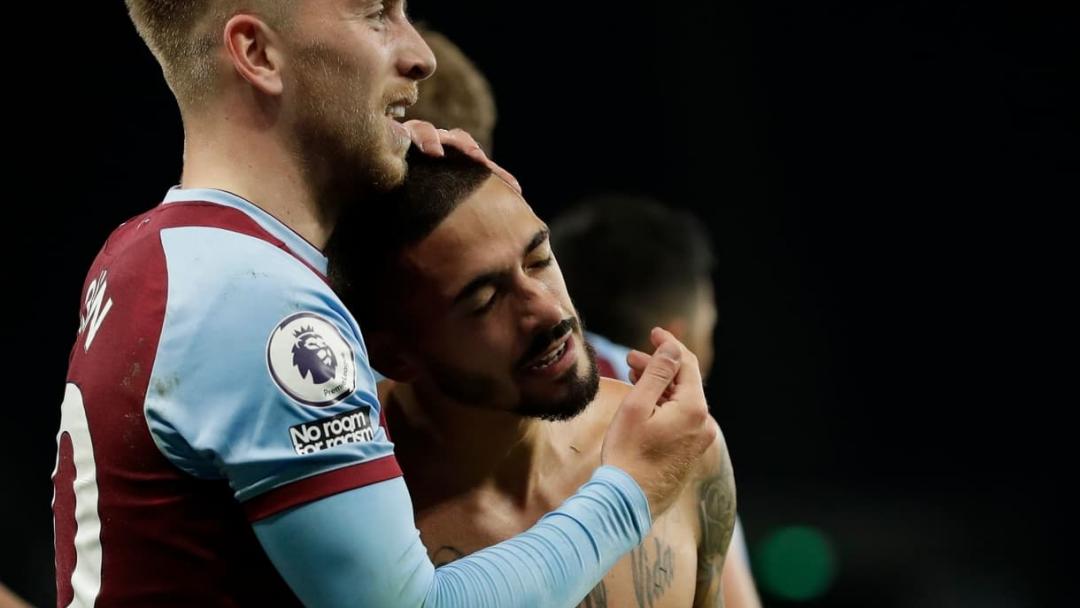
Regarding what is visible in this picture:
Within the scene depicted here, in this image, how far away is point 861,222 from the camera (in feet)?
16.5

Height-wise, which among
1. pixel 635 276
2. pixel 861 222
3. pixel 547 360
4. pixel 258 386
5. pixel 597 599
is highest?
pixel 258 386

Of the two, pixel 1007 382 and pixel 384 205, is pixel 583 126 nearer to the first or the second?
pixel 1007 382

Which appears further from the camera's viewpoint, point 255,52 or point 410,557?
point 255,52

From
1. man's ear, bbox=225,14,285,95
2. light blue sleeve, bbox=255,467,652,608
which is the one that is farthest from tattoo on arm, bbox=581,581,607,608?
man's ear, bbox=225,14,285,95

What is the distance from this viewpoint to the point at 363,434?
1.24 meters

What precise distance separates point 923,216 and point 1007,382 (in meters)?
0.68

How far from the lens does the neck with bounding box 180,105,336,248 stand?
139cm

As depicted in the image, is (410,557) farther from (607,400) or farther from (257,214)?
(607,400)

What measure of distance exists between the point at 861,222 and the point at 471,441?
3595mm

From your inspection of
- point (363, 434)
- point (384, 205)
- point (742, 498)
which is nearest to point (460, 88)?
point (384, 205)

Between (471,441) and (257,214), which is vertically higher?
(257,214)

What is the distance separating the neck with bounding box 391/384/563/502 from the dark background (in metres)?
3.00

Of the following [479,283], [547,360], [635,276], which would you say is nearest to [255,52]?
[479,283]

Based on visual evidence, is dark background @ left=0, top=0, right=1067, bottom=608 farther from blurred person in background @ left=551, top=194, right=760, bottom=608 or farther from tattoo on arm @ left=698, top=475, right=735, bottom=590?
tattoo on arm @ left=698, top=475, right=735, bottom=590
